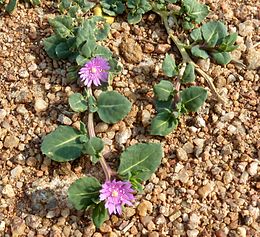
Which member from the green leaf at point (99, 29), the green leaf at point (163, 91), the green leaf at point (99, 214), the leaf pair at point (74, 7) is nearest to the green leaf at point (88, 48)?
the green leaf at point (99, 29)

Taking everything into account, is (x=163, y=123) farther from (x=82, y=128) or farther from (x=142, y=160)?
(x=82, y=128)

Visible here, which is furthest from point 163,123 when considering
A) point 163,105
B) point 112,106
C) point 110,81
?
point 110,81

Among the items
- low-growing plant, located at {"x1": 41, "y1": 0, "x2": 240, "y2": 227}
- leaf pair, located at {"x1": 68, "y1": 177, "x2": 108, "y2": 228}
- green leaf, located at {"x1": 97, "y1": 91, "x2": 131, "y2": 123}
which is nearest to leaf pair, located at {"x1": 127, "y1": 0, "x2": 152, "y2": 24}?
low-growing plant, located at {"x1": 41, "y1": 0, "x2": 240, "y2": 227}

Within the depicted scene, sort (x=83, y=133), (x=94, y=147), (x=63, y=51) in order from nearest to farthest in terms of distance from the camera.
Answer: (x=94, y=147), (x=83, y=133), (x=63, y=51)

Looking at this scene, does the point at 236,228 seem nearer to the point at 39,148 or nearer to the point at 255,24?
the point at 39,148

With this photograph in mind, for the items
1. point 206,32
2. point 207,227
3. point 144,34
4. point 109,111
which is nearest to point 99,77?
point 109,111

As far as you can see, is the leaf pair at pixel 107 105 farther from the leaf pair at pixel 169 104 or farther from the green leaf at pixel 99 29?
the green leaf at pixel 99 29

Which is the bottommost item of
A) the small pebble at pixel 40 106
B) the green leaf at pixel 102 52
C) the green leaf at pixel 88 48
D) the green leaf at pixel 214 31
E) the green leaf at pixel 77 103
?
the small pebble at pixel 40 106
